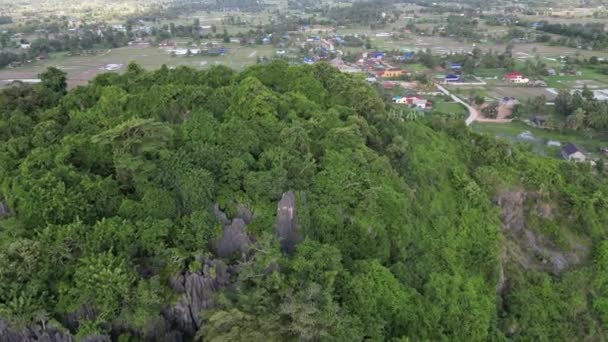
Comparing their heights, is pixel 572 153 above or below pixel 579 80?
below

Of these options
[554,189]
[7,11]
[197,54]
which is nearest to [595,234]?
[554,189]

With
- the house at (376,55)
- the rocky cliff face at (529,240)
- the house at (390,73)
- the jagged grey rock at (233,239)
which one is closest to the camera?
the jagged grey rock at (233,239)

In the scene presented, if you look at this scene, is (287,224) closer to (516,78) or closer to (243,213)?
(243,213)

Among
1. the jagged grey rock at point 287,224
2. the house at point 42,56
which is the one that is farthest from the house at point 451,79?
the house at point 42,56

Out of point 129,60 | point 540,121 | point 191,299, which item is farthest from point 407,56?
point 191,299

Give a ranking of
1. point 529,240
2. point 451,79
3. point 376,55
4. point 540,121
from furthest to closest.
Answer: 1. point 376,55
2. point 451,79
3. point 540,121
4. point 529,240

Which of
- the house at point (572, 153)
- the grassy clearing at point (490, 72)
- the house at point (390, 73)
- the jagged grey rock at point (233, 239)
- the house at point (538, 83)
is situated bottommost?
the house at point (572, 153)

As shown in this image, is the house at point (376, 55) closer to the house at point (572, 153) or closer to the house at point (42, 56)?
the house at point (572, 153)
